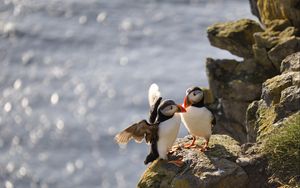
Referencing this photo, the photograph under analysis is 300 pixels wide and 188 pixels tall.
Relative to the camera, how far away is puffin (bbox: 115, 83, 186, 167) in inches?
617

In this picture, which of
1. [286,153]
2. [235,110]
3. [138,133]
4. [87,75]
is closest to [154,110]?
[138,133]

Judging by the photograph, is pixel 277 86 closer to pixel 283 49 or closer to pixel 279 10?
pixel 283 49

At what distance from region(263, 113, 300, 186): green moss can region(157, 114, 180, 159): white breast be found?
1.75 meters

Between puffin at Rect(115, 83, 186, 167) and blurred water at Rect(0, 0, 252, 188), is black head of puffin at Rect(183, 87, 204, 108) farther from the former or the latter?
blurred water at Rect(0, 0, 252, 188)

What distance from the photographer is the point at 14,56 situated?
50.8 metres

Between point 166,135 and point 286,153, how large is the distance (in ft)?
7.20

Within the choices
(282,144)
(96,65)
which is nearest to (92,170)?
(96,65)

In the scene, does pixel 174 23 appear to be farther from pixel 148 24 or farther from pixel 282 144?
pixel 282 144

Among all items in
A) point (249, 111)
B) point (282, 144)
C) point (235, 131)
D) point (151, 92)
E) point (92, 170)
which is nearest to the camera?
point (282, 144)

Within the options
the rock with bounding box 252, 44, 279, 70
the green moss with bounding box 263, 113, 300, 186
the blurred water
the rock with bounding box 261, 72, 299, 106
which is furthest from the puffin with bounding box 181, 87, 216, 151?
the blurred water

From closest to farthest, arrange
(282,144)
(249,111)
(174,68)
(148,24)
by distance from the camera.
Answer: (282,144), (249,111), (174,68), (148,24)

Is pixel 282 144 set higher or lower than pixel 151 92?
lower

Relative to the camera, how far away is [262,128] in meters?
17.1

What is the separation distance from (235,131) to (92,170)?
17.4 m
